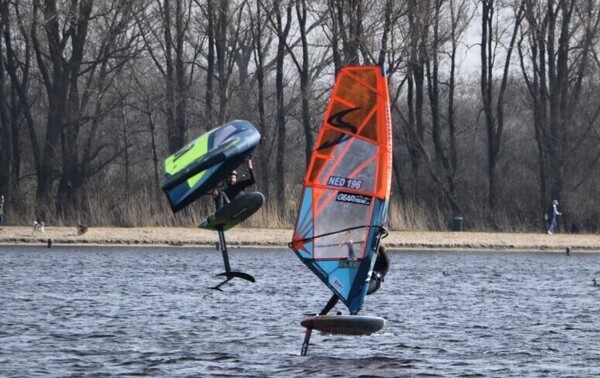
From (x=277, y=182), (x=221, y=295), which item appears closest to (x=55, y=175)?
(x=277, y=182)

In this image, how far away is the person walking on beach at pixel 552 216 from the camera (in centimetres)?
5050

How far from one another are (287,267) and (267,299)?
9.52m

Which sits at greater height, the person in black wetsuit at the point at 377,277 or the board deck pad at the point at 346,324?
the person in black wetsuit at the point at 377,277

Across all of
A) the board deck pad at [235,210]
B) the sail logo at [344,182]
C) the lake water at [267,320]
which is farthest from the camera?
the sail logo at [344,182]

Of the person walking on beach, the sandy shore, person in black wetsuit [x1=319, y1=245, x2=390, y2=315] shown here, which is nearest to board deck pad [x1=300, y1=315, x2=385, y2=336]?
person in black wetsuit [x1=319, y1=245, x2=390, y2=315]

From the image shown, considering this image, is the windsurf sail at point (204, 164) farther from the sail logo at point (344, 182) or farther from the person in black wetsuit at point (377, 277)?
the person in black wetsuit at point (377, 277)

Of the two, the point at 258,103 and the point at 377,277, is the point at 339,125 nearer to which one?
the point at 377,277

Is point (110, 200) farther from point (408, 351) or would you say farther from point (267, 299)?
point (408, 351)

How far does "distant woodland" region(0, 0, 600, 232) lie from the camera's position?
161 ft

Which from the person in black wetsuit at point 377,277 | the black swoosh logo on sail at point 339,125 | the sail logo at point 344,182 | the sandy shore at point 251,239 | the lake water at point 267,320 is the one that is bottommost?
the lake water at point 267,320

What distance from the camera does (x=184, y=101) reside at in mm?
53688

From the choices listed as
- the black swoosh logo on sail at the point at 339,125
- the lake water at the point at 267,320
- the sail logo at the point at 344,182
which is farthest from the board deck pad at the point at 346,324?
the black swoosh logo on sail at the point at 339,125

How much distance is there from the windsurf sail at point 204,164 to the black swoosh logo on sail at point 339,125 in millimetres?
1048

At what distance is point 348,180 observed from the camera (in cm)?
1975
